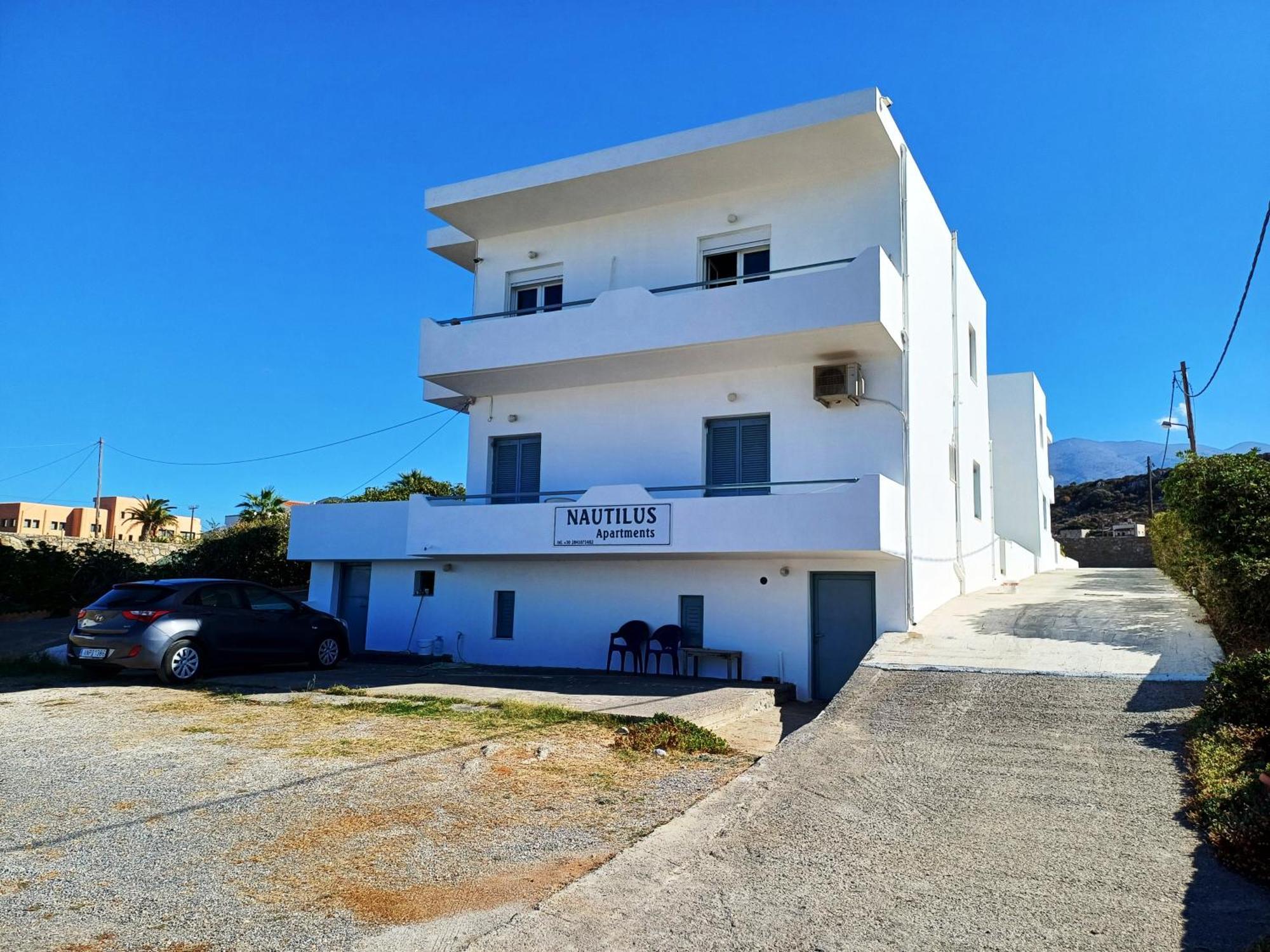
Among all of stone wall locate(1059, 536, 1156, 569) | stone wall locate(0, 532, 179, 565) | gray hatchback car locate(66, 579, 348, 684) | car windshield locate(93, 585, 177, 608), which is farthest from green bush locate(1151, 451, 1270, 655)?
stone wall locate(0, 532, 179, 565)

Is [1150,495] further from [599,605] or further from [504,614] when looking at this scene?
[504,614]

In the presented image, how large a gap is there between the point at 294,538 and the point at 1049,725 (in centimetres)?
1517

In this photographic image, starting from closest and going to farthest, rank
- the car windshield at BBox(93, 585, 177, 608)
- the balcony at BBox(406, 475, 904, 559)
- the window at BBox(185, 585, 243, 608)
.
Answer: the car windshield at BBox(93, 585, 177, 608), the balcony at BBox(406, 475, 904, 559), the window at BBox(185, 585, 243, 608)

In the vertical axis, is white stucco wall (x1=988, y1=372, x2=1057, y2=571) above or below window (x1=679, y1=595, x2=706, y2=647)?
above

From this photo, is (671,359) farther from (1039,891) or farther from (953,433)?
(1039,891)

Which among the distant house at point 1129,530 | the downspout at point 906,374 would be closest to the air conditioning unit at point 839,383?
the downspout at point 906,374

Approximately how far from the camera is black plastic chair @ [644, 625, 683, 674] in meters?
14.8

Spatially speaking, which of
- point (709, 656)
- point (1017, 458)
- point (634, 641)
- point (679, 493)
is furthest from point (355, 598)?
point (1017, 458)

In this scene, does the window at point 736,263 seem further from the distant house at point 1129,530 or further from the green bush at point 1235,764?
the distant house at point 1129,530

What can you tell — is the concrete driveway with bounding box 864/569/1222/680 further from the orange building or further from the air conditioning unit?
the orange building

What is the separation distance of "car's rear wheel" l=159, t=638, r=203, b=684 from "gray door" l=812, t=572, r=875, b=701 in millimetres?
9283

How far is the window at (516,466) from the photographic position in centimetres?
1681

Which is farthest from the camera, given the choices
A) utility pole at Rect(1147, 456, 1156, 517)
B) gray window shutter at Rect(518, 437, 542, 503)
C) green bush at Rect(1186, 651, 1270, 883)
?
utility pole at Rect(1147, 456, 1156, 517)

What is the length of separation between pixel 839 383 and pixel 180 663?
10509 millimetres
